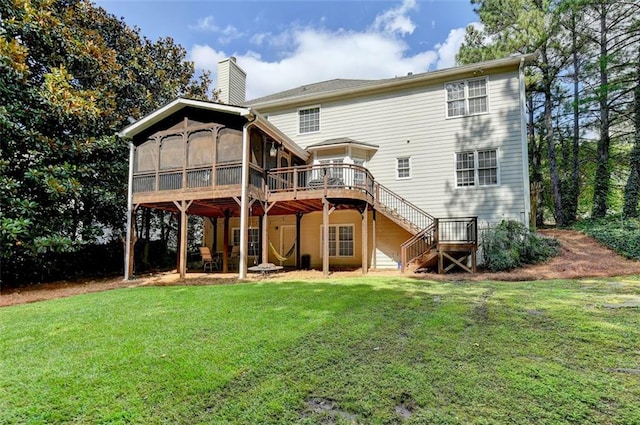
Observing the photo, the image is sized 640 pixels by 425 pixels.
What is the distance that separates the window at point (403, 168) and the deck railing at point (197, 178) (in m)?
5.96

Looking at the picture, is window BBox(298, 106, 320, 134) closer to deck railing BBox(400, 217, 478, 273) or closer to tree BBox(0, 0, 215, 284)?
deck railing BBox(400, 217, 478, 273)

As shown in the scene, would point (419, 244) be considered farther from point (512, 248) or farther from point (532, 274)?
point (532, 274)

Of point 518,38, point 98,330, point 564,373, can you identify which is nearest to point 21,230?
point 98,330

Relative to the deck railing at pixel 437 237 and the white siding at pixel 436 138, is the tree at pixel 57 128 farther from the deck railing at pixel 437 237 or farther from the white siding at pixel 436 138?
the deck railing at pixel 437 237

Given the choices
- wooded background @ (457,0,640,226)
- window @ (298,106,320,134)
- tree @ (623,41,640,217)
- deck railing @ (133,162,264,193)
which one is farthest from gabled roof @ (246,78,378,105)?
tree @ (623,41,640,217)

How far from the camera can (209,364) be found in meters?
3.61

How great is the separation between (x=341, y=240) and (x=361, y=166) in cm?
375

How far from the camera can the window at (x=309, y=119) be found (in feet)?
52.2

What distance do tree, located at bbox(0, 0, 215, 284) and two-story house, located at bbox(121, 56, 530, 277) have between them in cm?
172

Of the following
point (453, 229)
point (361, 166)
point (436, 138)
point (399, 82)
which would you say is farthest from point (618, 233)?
point (399, 82)

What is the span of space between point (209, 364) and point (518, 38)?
20103mm

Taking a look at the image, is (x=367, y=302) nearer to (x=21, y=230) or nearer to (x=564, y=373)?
(x=564, y=373)

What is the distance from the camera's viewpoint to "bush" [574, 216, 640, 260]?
429 inches

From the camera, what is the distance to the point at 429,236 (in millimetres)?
12258
